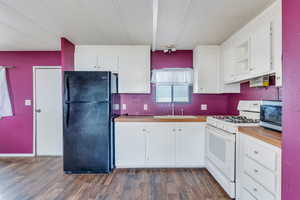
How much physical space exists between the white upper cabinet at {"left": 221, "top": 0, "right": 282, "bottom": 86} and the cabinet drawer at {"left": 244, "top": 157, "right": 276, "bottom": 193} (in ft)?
2.71

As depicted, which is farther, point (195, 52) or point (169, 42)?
point (195, 52)

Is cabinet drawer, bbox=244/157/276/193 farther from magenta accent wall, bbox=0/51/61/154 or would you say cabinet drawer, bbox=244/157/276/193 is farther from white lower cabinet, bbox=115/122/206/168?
magenta accent wall, bbox=0/51/61/154

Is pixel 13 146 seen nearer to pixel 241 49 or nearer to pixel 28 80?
pixel 28 80

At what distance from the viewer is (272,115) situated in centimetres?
203

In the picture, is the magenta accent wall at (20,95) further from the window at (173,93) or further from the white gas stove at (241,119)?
the white gas stove at (241,119)

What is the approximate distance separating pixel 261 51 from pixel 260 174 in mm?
1326

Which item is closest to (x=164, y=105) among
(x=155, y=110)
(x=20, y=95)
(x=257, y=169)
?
(x=155, y=110)

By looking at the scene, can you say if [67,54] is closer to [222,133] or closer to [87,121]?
[87,121]

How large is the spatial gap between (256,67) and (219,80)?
1246 millimetres

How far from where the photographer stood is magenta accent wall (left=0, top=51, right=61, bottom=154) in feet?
13.2

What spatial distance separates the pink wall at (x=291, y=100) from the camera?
0.91 metres

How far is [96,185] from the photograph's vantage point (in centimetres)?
271

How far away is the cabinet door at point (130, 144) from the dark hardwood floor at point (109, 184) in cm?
15

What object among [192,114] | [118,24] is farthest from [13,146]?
[192,114]
